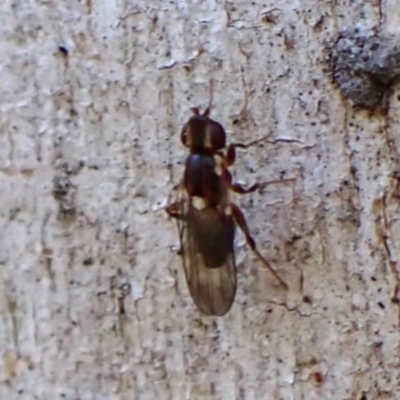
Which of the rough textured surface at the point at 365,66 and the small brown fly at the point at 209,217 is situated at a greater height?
the rough textured surface at the point at 365,66

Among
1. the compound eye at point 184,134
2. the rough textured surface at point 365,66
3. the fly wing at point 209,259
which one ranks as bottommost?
the fly wing at point 209,259

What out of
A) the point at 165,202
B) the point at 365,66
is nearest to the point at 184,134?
the point at 165,202

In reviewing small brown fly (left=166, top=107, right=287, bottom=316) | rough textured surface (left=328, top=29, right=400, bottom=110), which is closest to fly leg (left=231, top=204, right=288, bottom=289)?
small brown fly (left=166, top=107, right=287, bottom=316)

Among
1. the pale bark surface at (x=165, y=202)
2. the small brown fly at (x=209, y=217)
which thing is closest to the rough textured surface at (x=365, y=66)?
the pale bark surface at (x=165, y=202)

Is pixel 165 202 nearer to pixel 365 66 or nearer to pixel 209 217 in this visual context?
pixel 209 217

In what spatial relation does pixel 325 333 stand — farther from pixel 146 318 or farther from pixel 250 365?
pixel 146 318

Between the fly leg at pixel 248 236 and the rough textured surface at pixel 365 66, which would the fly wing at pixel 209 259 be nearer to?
the fly leg at pixel 248 236

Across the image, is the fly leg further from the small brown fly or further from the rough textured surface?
the rough textured surface
